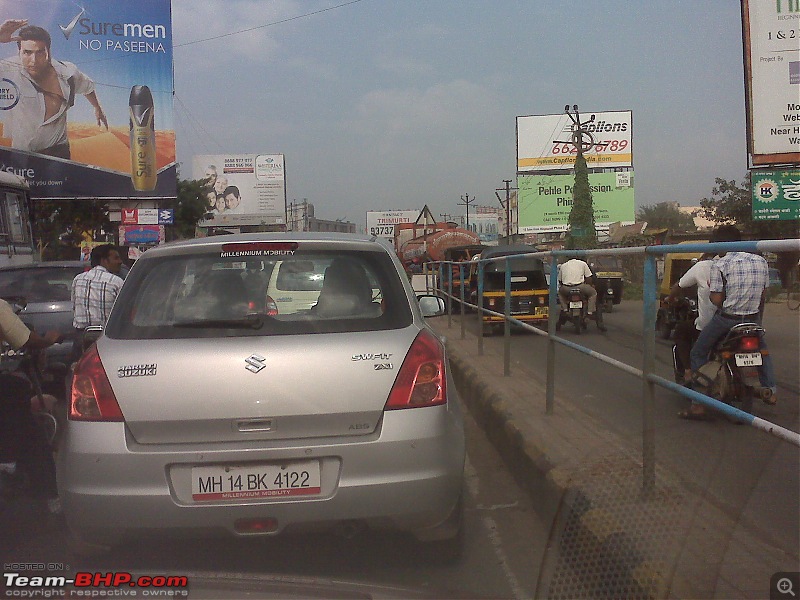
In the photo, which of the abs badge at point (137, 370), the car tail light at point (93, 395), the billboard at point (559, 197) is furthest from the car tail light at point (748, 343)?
the billboard at point (559, 197)

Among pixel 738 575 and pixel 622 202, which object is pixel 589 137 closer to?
pixel 622 202

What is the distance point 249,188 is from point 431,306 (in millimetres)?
50711

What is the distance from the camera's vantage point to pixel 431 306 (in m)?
5.09

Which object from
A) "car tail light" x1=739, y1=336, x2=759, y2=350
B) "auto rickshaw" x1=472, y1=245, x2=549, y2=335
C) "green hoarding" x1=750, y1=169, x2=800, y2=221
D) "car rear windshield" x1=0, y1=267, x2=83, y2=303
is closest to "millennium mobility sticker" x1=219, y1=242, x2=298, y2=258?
"car tail light" x1=739, y1=336, x2=759, y2=350

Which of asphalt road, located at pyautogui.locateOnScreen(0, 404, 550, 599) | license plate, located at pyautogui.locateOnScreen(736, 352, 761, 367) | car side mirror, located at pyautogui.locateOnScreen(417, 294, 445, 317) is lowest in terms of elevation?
asphalt road, located at pyautogui.locateOnScreen(0, 404, 550, 599)

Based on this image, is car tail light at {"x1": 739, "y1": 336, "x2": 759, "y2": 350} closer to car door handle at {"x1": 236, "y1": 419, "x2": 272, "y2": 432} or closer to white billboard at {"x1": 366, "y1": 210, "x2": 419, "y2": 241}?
car door handle at {"x1": 236, "y1": 419, "x2": 272, "y2": 432}

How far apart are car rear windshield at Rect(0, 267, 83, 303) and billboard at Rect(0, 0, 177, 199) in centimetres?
1610

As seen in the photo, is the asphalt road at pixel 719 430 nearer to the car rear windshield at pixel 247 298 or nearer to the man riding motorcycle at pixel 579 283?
the man riding motorcycle at pixel 579 283

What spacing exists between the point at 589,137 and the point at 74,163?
2961 centimetres

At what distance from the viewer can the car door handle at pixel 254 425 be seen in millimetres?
3098

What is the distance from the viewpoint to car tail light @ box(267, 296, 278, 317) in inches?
131

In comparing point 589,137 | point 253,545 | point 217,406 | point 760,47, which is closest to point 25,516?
point 253,545

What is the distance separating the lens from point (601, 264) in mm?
5391

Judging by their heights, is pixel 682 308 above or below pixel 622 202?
below
